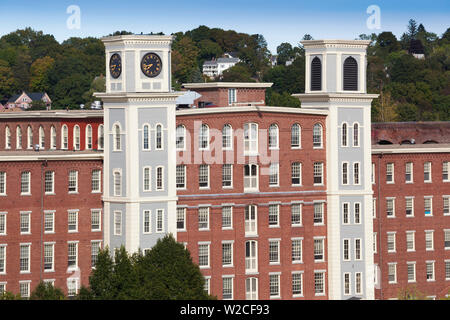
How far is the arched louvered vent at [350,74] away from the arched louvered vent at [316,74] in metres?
2.08

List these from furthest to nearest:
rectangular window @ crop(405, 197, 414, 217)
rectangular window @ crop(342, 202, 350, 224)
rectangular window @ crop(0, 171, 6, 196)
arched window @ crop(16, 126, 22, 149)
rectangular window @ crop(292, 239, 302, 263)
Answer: arched window @ crop(16, 126, 22, 149) → rectangular window @ crop(405, 197, 414, 217) → rectangular window @ crop(342, 202, 350, 224) → rectangular window @ crop(292, 239, 302, 263) → rectangular window @ crop(0, 171, 6, 196)

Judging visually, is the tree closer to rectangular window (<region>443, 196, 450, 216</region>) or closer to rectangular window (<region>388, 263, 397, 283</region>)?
rectangular window (<region>388, 263, 397, 283</region>)

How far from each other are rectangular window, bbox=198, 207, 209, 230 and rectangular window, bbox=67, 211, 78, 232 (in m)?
9.43

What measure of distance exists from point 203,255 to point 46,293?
57.3 feet

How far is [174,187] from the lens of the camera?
4486 inches

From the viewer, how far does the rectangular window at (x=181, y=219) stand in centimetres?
11538

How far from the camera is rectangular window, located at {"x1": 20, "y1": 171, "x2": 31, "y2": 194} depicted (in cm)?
11194

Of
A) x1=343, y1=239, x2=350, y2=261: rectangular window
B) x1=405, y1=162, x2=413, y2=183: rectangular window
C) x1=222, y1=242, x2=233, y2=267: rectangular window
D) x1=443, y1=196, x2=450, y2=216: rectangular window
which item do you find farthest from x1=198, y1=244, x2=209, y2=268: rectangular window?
x1=443, y1=196, x2=450, y2=216: rectangular window

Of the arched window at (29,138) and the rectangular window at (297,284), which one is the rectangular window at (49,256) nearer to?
the rectangular window at (297,284)

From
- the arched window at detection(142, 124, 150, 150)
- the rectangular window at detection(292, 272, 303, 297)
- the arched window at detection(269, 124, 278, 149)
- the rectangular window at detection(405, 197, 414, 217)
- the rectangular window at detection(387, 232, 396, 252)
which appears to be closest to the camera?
the arched window at detection(142, 124, 150, 150)

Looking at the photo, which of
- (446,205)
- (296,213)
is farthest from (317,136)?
(446,205)

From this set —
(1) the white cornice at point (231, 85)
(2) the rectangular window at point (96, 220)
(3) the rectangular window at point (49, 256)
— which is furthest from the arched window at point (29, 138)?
(3) the rectangular window at point (49, 256)
